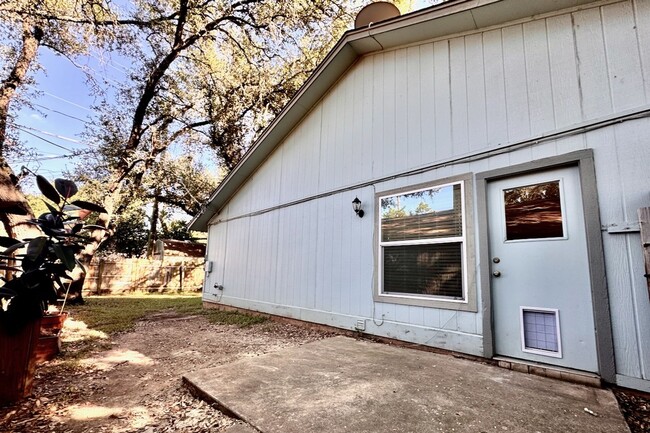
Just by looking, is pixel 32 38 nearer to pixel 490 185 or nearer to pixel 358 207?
pixel 358 207

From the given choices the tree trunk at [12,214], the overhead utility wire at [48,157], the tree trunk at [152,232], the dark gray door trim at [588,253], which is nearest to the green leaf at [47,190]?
the tree trunk at [12,214]

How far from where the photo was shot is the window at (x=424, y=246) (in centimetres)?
350

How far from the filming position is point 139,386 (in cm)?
277

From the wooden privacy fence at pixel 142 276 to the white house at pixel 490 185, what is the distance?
A: 372 inches

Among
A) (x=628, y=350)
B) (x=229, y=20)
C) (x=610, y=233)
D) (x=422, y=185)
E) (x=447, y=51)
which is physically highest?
(x=229, y=20)

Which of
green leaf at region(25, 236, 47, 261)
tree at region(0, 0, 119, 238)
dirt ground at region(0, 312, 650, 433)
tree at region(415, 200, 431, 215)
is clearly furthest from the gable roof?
green leaf at region(25, 236, 47, 261)

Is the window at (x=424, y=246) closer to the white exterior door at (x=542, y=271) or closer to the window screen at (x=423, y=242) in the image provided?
the window screen at (x=423, y=242)

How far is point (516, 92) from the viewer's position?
3.28 m

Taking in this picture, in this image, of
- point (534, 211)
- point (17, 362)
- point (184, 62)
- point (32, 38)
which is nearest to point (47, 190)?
point (17, 362)

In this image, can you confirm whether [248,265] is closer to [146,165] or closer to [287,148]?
[287,148]

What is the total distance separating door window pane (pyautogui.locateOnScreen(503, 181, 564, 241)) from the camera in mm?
2936

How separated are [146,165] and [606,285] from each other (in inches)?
447

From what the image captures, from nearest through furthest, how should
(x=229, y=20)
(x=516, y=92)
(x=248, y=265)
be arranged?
(x=516, y=92) → (x=248, y=265) → (x=229, y=20)

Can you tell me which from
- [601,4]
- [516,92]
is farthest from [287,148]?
[601,4]
